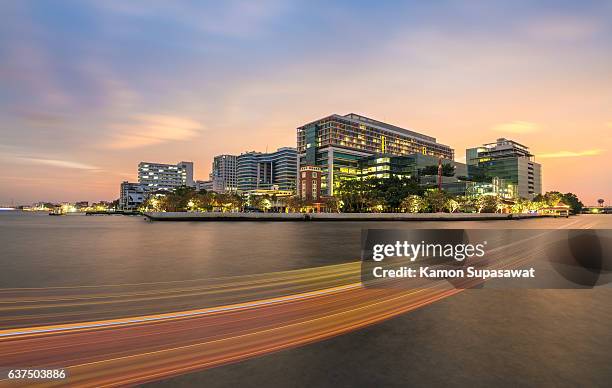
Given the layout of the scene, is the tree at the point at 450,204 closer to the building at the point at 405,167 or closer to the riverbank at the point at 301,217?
the riverbank at the point at 301,217

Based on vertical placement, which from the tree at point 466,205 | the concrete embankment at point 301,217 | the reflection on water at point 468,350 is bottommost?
the concrete embankment at point 301,217

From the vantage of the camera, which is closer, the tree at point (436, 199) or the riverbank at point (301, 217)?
the riverbank at point (301, 217)

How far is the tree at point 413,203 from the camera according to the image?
13662cm

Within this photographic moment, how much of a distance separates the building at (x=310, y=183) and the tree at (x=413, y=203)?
5582cm

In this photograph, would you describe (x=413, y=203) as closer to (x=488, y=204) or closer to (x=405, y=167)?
(x=488, y=204)

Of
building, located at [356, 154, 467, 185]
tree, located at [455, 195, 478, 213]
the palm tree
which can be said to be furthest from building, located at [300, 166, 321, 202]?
tree, located at [455, 195, 478, 213]

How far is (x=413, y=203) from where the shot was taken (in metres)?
136

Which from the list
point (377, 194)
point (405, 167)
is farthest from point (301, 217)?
point (405, 167)

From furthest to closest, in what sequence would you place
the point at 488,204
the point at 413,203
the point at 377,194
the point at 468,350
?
1. the point at 488,204
2. the point at 377,194
3. the point at 413,203
4. the point at 468,350

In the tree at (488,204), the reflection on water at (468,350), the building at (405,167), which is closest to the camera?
the reflection on water at (468,350)

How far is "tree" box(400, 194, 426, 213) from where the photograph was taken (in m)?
137

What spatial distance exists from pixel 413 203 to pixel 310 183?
2589 inches

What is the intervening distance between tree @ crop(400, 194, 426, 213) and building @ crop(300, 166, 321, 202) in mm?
55818

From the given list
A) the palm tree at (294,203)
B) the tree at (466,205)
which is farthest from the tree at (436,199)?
the palm tree at (294,203)
